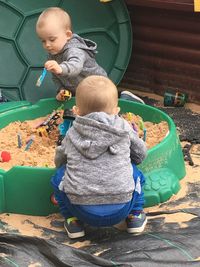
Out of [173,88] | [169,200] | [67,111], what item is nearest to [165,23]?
[173,88]

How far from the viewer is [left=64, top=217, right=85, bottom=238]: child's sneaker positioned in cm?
223

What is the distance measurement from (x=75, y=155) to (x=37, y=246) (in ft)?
1.18

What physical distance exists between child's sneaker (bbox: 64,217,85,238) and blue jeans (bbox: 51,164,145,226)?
0.03 m

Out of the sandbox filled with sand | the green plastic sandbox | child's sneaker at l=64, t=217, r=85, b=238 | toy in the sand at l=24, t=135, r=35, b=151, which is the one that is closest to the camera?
child's sneaker at l=64, t=217, r=85, b=238

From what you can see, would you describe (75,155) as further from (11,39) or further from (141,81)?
(141,81)

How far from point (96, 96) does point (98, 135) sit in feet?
0.49

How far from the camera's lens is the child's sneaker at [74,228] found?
223cm

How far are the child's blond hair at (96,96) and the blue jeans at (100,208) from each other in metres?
0.28

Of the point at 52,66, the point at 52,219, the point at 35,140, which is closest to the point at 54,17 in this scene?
the point at 52,66

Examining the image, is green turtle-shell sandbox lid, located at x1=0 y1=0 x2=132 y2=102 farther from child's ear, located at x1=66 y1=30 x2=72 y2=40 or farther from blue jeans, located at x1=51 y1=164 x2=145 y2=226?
blue jeans, located at x1=51 y1=164 x2=145 y2=226

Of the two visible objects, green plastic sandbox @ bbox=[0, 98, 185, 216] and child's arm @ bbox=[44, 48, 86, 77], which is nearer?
green plastic sandbox @ bbox=[0, 98, 185, 216]

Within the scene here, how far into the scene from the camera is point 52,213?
241 centimetres

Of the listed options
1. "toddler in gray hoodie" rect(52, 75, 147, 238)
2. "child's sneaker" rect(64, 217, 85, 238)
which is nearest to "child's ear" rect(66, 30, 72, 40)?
"toddler in gray hoodie" rect(52, 75, 147, 238)

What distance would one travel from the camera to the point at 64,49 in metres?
3.12
